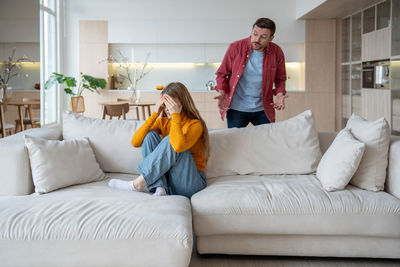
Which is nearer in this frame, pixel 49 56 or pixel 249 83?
pixel 249 83

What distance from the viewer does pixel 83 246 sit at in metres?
2.55

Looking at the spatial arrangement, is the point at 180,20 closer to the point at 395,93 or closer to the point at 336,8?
the point at 336,8

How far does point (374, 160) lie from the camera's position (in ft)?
10.5

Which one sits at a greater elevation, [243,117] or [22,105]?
[22,105]

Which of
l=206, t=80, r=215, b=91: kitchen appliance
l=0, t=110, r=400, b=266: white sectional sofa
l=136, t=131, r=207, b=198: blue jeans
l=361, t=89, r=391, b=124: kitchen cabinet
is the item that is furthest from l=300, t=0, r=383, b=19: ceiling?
l=136, t=131, r=207, b=198: blue jeans

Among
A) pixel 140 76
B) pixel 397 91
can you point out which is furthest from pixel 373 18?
pixel 140 76

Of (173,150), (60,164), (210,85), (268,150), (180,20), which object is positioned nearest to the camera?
(173,150)

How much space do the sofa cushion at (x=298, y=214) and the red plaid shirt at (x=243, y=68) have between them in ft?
4.15

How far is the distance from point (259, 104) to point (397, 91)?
355cm

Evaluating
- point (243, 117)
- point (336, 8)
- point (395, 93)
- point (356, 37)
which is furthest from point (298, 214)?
point (356, 37)

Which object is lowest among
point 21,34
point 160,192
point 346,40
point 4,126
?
point 160,192

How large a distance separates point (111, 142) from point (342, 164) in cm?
162

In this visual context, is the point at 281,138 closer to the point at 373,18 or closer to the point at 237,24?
the point at 373,18

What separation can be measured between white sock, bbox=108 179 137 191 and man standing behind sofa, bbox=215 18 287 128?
1.18 m
